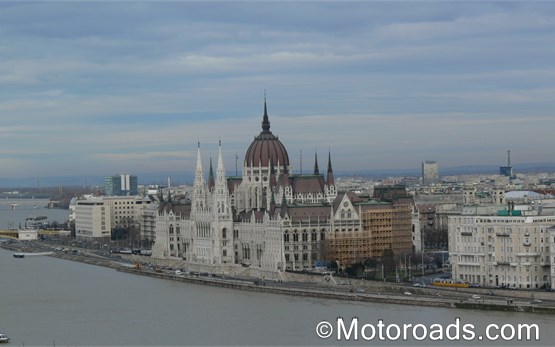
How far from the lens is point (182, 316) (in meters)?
48.4

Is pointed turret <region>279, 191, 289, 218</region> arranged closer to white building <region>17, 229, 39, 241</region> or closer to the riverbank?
the riverbank

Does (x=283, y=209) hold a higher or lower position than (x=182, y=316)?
higher

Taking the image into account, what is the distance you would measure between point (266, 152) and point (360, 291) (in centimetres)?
2134

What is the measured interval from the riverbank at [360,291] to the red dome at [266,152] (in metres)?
8.05

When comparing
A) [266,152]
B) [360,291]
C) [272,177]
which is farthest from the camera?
[266,152]

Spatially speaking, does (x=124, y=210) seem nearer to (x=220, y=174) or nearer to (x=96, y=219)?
(x=96, y=219)

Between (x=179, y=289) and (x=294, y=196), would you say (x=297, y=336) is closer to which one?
(x=179, y=289)

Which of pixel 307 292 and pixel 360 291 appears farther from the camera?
pixel 307 292

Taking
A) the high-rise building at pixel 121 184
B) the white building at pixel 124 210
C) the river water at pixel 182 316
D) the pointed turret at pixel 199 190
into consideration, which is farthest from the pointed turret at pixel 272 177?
the high-rise building at pixel 121 184

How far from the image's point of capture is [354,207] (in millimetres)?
66625

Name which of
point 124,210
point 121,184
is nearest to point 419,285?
point 124,210

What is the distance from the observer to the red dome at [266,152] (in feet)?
243

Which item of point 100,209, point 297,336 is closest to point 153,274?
point 297,336

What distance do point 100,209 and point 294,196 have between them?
1369 inches
